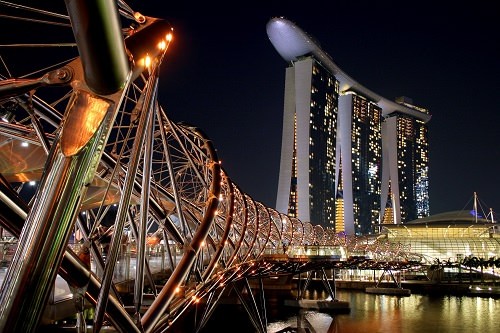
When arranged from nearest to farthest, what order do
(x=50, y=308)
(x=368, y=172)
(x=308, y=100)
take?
(x=50, y=308), (x=308, y=100), (x=368, y=172)

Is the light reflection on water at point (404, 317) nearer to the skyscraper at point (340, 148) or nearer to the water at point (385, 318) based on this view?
the water at point (385, 318)

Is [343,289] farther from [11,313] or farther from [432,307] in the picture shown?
[11,313]

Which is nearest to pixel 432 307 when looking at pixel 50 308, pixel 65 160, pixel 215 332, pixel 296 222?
pixel 215 332

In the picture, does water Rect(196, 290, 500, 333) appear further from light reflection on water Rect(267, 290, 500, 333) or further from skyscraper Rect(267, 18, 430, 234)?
skyscraper Rect(267, 18, 430, 234)

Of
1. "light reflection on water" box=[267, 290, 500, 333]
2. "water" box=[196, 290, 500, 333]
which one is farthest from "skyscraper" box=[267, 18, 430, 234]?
"water" box=[196, 290, 500, 333]

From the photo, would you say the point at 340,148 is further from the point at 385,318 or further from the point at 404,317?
the point at 385,318

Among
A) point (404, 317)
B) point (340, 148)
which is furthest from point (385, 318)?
point (340, 148)

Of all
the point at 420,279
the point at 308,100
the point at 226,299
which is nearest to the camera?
the point at 226,299
